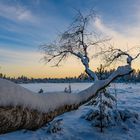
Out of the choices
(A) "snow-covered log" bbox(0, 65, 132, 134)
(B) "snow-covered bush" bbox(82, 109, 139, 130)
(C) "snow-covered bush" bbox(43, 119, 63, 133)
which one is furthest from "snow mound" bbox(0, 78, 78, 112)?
(B) "snow-covered bush" bbox(82, 109, 139, 130)

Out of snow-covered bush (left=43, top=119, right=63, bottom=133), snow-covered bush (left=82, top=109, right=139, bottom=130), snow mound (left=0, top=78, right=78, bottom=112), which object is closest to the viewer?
snow mound (left=0, top=78, right=78, bottom=112)

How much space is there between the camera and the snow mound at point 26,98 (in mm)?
2148

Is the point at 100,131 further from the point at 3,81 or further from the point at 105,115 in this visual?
the point at 3,81

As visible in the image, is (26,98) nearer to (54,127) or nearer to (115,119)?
(54,127)

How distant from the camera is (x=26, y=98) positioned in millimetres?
2492

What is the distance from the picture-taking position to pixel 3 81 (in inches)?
85.3

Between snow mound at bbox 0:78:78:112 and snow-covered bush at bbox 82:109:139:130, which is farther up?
snow mound at bbox 0:78:78:112

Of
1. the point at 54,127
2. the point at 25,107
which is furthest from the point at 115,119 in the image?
the point at 25,107

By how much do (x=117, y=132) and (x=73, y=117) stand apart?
3336mm

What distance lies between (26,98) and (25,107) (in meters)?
0.12

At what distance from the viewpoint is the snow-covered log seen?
220 centimetres

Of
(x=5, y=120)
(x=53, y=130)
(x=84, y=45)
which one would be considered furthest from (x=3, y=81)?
(x=53, y=130)

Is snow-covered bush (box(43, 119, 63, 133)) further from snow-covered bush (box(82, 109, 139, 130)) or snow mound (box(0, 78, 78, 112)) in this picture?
snow mound (box(0, 78, 78, 112))

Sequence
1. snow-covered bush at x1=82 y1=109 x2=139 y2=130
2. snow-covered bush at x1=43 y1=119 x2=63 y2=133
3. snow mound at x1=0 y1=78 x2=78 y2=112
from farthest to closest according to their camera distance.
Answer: snow-covered bush at x1=82 y1=109 x2=139 y2=130
snow-covered bush at x1=43 y1=119 x2=63 y2=133
snow mound at x1=0 y1=78 x2=78 y2=112
